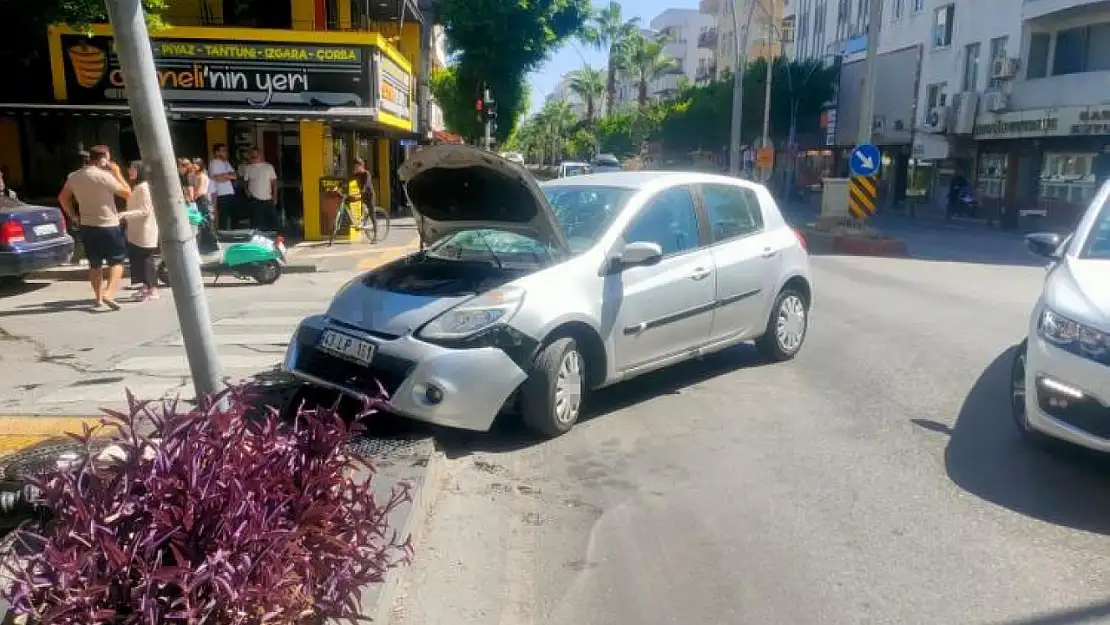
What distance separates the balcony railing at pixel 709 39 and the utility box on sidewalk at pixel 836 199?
59.6m

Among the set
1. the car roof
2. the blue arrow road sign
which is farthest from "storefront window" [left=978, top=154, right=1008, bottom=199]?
the car roof

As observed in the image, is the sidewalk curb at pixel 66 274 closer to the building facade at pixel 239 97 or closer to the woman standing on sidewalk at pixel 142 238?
the woman standing on sidewalk at pixel 142 238

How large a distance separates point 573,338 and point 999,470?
2666 millimetres

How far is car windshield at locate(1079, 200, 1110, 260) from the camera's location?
18.6 ft

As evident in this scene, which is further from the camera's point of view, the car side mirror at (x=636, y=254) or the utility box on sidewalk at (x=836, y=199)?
the utility box on sidewalk at (x=836, y=199)

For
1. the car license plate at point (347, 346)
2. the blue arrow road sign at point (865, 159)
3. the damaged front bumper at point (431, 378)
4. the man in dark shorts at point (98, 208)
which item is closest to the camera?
the damaged front bumper at point (431, 378)

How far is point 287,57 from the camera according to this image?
1639 centimetres

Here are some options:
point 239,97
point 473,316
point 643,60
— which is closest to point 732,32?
point 643,60

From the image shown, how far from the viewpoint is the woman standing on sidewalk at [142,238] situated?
10117mm

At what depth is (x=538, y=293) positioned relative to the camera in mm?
5508

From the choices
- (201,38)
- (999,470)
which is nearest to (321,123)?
(201,38)

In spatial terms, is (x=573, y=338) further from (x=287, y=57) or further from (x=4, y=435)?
(x=287, y=57)

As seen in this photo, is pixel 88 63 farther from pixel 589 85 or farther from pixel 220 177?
pixel 589 85

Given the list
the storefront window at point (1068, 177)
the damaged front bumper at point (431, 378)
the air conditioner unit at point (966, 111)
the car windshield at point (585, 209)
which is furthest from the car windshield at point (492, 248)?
the air conditioner unit at point (966, 111)
